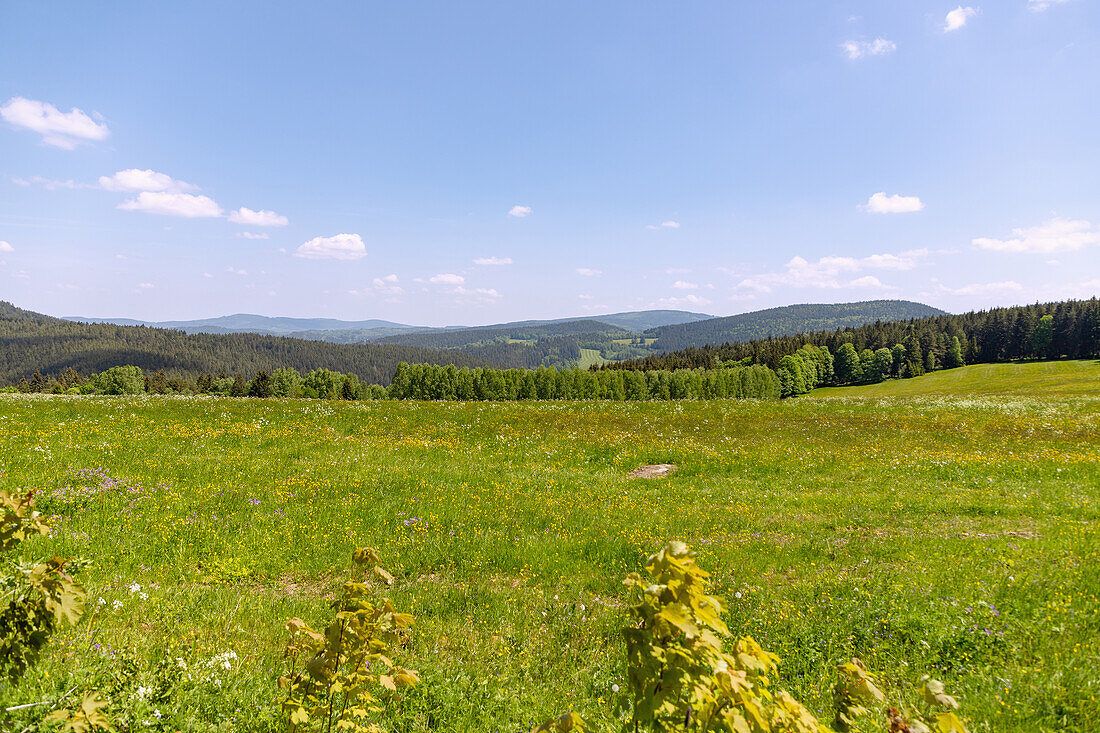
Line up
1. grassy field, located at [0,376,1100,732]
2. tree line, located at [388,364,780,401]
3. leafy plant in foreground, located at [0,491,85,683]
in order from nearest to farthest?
leafy plant in foreground, located at [0,491,85,683] < grassy field, located at [0,376,1100,732] < tree line, located at [388,364,780,401]

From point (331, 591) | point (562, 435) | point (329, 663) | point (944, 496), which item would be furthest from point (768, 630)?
point (562, 435)

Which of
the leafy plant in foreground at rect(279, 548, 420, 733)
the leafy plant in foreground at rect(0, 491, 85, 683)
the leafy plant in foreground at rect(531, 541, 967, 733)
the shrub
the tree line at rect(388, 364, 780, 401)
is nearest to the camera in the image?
the leafy plant in foreground at rect(531, 541, 967, 733)

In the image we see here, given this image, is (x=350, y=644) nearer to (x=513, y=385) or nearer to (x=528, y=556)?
(x=528, y=556)

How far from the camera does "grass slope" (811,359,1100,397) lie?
215 feet

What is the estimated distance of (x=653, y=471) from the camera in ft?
61.5

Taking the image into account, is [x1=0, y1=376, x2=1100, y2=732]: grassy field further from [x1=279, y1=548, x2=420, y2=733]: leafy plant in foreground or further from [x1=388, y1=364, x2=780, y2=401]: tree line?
[x1=388, y1=364, x2=780, y2=401]: tree line

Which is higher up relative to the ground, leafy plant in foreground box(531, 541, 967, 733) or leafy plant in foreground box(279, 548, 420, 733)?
leafy plant in foreground box(531, 541, 967, 733)

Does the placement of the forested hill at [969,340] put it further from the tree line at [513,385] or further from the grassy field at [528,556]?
the grassy field at [528,556]

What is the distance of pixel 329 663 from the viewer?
3344 mm

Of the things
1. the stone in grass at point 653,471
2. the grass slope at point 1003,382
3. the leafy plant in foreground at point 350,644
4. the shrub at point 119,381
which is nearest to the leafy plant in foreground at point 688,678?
the leafy plant in foreground at point 350,644

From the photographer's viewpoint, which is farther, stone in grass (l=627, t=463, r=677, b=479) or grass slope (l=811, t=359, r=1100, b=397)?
grass slope (l=811, t=359, r=1100, b=397)

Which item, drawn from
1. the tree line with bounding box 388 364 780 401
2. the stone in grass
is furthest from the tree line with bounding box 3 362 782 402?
the stone in grass

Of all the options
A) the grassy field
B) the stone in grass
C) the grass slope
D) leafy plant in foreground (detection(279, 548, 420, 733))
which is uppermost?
leafy plant in foreground (detection(279, 548, 420, 733))

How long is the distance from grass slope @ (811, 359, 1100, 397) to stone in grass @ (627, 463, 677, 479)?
6825 centimetres
